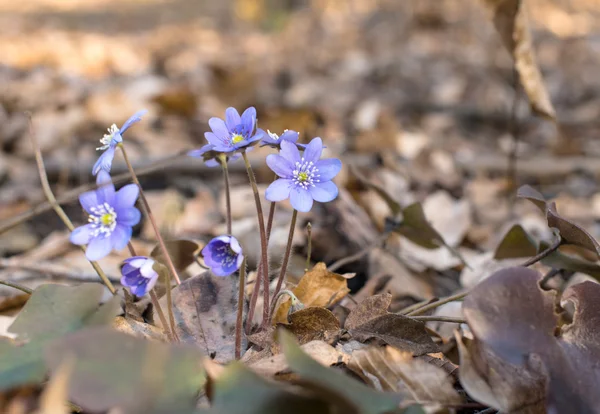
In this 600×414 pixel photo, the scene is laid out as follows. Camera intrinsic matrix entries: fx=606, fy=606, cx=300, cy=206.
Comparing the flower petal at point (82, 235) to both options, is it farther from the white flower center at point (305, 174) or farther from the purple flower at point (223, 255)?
the white flower center at point (305, 174)

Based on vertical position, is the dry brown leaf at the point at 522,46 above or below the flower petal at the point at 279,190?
→ below

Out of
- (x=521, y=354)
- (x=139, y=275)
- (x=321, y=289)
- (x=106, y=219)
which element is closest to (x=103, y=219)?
(x=106, y=219)

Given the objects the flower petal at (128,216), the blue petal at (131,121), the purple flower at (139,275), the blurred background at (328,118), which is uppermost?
the blue petal at (131,121)

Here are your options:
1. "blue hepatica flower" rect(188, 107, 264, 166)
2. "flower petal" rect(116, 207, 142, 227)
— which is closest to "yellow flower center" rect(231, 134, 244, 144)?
"blue hepatica flower" rect(188, 107, 264, 166)

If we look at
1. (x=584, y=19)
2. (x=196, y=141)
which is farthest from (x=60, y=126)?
(x=584, y=19)

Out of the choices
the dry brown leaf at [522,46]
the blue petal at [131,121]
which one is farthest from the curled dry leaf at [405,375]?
the dry brown leaf at [522,46]

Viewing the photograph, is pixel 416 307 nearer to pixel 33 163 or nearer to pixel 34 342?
pixel 34 342

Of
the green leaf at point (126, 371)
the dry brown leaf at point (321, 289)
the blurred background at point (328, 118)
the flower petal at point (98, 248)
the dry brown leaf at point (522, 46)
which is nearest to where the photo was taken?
the green leaf at point (126, 371)

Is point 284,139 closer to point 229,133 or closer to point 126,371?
point 229,133
